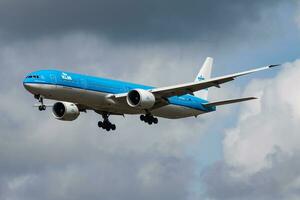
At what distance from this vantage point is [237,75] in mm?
83062

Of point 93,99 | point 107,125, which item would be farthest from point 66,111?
point 93,99

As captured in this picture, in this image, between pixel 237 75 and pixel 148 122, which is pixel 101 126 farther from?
pixel 237 75

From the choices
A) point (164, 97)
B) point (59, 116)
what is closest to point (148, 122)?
point (164, 97)

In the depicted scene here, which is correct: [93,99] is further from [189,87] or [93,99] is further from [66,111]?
[189,87]

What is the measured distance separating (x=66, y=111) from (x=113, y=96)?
6865 mm

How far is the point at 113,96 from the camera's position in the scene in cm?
8619

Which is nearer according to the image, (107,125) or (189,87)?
(189,87)

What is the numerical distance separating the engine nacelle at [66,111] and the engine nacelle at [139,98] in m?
6.97

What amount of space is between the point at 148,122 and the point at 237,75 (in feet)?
39.8

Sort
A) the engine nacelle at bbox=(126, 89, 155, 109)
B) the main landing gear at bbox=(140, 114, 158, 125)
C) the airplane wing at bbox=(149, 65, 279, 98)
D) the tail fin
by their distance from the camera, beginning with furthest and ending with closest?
the tail fin → the main landing gear at bbox=(140, 114, 158, 125) → the engine nacelle at bbox=(126, 89, 155, 109) → the airplane wing at bbox=(149, 65, 279, 98)

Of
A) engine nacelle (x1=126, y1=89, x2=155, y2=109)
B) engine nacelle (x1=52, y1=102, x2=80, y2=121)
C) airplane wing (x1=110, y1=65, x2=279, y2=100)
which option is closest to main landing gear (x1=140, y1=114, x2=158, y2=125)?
airplane wing (x1=110, y1=65, x2=279, y2=100)

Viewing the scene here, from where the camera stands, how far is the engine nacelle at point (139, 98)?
3393 inches

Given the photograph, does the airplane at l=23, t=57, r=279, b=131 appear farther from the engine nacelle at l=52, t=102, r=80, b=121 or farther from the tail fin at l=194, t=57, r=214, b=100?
the tail fin at l=194, t=57, r=214, b=100

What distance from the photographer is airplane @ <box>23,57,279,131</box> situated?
83312mm
